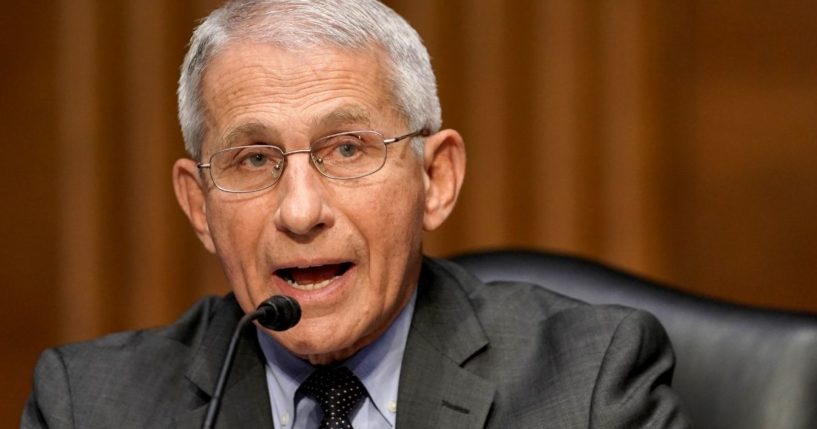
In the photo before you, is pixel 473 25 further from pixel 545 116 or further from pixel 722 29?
pixel 722 29

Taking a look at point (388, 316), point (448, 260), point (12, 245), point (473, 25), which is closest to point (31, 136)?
point (12, 245)

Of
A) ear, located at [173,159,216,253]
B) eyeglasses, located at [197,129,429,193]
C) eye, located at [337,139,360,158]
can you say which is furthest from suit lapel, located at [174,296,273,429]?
eye, located at [337,139,360,158]

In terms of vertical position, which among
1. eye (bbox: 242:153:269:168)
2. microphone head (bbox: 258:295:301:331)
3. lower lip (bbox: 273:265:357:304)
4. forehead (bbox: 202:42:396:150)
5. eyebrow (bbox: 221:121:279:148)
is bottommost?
lower lip (bbox: 273:265:357:304)

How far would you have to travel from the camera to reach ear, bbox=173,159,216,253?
2141 millimetres

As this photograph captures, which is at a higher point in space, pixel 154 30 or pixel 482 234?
pixel 154 30

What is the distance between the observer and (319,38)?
1930 millimetres

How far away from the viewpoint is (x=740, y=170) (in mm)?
3469

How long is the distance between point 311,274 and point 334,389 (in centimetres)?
23

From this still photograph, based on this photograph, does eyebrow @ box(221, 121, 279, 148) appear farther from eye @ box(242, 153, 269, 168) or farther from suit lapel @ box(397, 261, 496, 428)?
suit lapel @ box(397, 261, 496, 428)

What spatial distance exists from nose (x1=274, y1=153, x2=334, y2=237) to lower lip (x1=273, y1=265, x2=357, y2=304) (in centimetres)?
9

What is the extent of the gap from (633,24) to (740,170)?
21.2 inches

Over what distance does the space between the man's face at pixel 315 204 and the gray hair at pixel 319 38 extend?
0.08 ft

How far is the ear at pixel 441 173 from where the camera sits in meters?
2.10

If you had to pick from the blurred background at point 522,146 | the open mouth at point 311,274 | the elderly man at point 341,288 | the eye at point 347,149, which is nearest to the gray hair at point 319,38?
the elderly man at point 341,288
